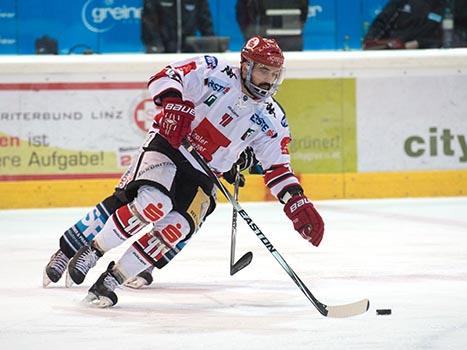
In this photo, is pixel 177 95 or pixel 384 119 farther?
pixel 384 119

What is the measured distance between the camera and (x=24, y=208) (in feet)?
26.8

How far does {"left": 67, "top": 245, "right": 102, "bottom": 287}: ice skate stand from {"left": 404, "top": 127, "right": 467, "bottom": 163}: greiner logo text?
4662mm

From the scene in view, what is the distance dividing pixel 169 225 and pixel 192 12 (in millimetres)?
4579

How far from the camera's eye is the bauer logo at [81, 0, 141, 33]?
8617 mm

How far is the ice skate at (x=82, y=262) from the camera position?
4.39 meters

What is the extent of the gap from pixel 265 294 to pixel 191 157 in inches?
24.4

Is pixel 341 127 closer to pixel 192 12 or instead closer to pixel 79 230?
pixel 192 12

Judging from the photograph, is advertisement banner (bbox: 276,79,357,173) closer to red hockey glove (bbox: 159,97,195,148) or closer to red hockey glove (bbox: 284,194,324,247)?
red hockey glove (bbox: 284,194,324,247)

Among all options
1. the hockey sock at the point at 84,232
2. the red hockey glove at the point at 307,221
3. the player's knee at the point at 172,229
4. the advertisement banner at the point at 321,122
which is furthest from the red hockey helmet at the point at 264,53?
the advertisement banner at the point at 321,122

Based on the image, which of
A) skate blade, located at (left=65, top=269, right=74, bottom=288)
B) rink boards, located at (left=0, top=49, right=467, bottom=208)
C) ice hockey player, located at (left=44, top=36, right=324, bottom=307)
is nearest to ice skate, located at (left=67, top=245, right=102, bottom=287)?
ice hockey player, located at (left=44, top=36, right=324, bottom=307)

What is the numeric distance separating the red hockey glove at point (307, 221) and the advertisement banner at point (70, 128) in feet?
13.6

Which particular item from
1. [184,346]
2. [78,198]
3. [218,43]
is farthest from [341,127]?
[184,346]

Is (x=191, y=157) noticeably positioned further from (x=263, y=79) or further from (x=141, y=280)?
(x=141, y=280)

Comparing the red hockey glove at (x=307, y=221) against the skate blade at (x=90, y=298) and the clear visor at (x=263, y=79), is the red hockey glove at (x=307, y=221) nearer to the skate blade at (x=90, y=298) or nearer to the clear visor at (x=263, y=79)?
the clear visor at (x=263, y=79)
